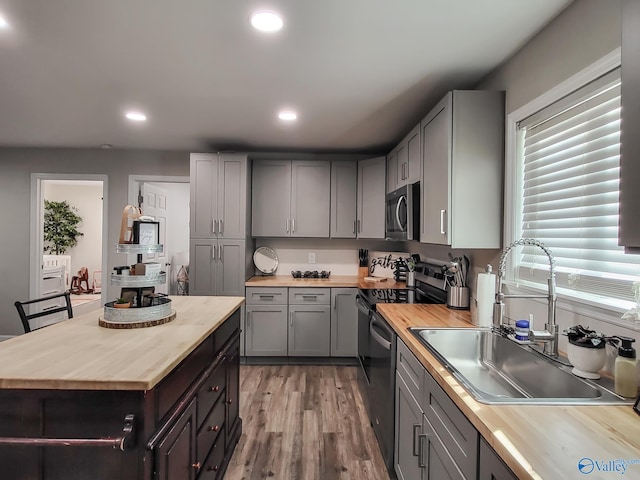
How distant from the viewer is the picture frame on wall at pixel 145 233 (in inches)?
64.6

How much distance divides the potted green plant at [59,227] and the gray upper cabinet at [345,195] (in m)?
6.64

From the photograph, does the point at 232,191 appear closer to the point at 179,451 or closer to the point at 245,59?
the point at 245,59

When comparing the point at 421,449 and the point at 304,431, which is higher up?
the point at 421,449

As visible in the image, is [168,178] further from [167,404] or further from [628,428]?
[628,428]

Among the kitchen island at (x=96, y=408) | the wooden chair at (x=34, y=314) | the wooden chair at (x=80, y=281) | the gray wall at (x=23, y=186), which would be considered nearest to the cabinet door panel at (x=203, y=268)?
the gray wall at (x=23, y=186)

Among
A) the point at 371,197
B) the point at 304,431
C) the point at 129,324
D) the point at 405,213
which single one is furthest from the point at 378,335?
the point at 371,197

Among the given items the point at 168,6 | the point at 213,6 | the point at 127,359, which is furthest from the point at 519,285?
the point at 168,6

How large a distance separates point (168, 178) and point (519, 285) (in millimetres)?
3912

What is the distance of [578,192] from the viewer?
4.83 ft

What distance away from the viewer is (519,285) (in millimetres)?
1853

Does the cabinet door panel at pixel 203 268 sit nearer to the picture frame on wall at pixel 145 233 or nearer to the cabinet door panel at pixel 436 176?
the picture frame on wall at pixel 145 233

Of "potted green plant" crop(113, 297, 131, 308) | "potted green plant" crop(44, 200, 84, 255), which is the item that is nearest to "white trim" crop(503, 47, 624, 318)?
"potted green plant" crop(113, 297, 131, 308)

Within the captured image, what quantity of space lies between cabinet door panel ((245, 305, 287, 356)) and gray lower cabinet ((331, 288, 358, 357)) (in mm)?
530

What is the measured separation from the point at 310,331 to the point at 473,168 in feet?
7.95
